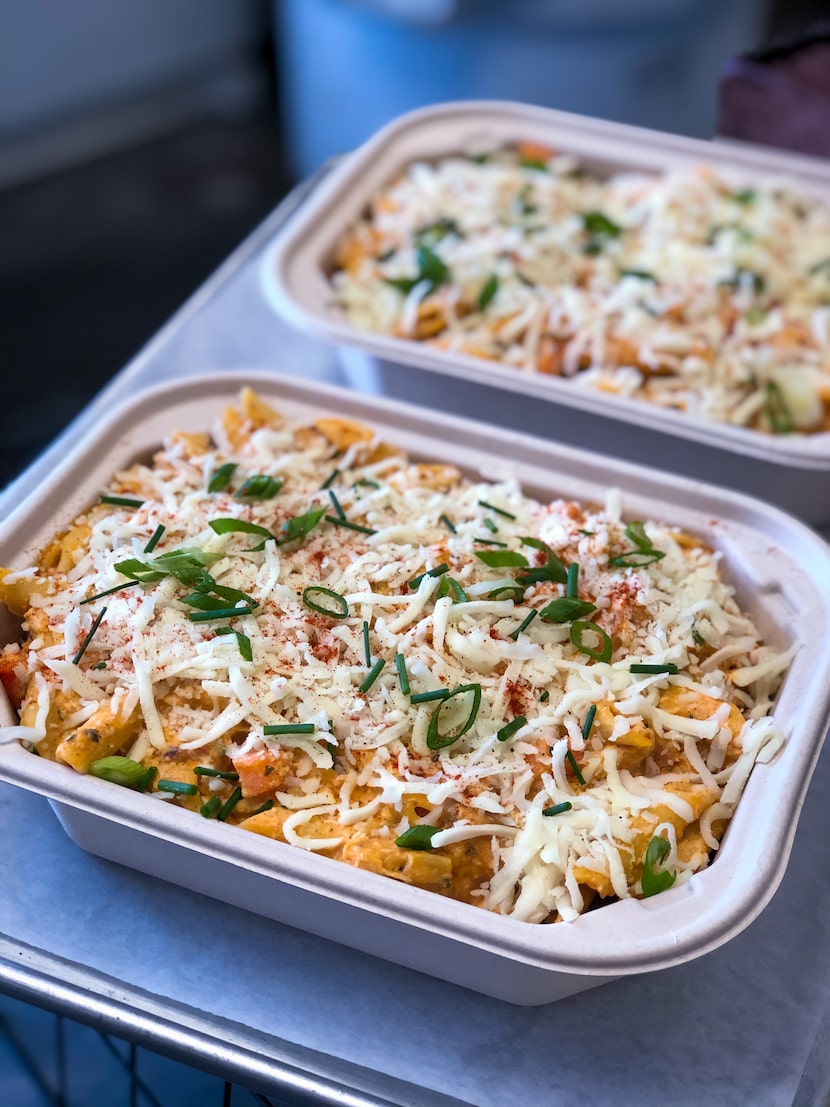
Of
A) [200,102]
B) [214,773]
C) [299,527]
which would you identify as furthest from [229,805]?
[200,102]

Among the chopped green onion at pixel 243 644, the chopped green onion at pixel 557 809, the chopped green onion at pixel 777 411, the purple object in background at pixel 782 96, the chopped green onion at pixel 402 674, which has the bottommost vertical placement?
the chopped green onion at pixel 557 809

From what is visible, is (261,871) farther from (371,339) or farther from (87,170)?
(87,170)

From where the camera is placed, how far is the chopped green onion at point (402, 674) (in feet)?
4.10

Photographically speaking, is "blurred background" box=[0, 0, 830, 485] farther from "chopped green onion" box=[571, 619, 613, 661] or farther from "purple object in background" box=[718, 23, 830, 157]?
"chopped green onion" box=[571, 619, 613, 661]

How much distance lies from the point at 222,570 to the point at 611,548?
1.58ft

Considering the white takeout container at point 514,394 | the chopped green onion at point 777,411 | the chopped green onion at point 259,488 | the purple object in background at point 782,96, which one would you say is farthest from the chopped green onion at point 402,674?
the purple object in background at point 782,96

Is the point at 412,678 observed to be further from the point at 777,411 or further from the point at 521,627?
the point at 777,411

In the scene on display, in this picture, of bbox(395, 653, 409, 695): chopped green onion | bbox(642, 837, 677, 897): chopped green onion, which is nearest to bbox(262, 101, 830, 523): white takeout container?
bbox(395, 653, 409, 695): chopped green onion

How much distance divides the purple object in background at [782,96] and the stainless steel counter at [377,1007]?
68.1 inches

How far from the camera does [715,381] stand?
73.7 inches

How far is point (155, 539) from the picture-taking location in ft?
4.51

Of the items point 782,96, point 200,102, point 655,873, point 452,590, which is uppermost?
point 782,96

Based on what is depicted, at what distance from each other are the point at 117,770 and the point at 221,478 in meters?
0.46

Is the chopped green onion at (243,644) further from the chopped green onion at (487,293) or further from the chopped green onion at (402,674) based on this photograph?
the chopped green onion at (487,293)
